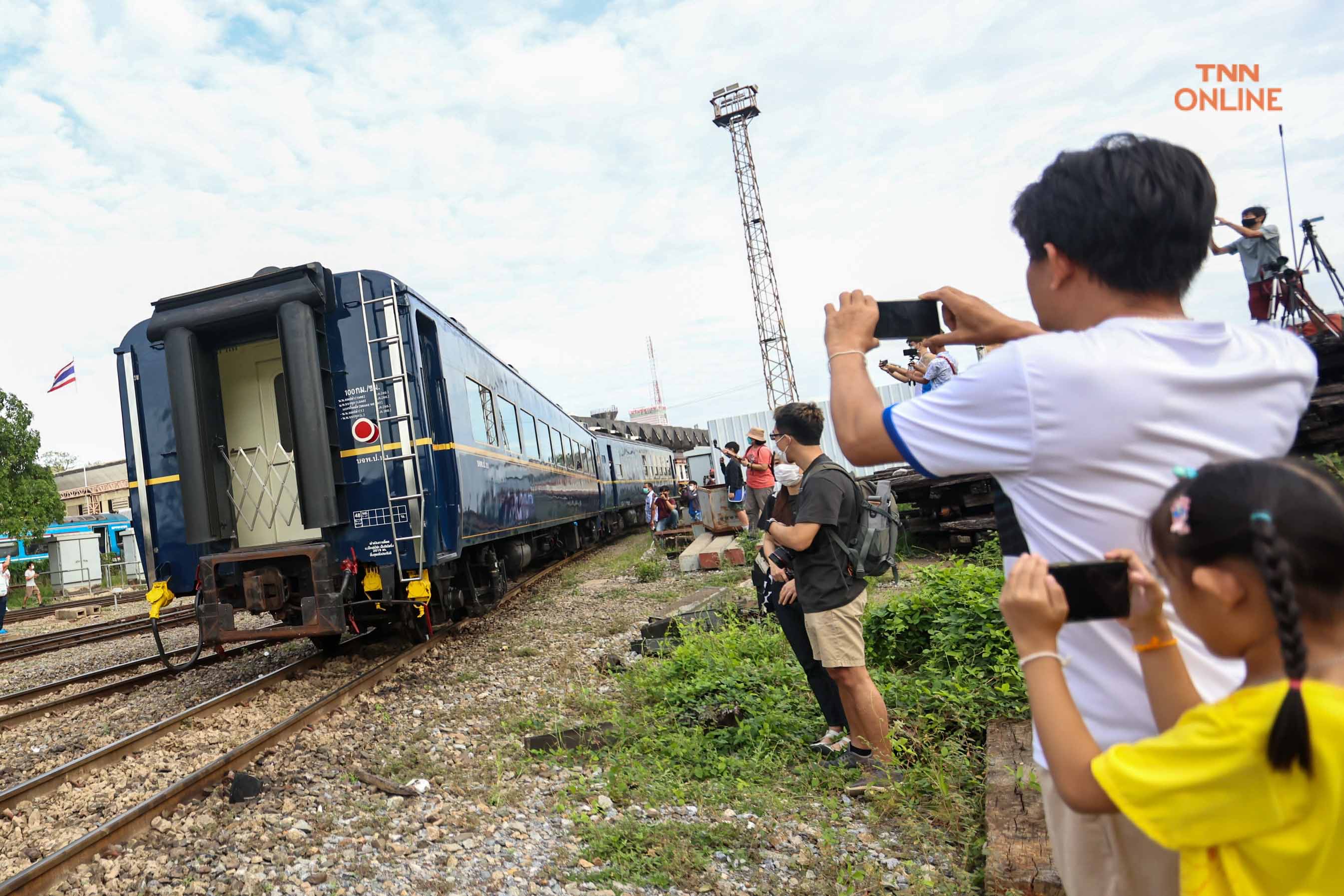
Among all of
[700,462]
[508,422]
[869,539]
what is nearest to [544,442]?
[508,422]

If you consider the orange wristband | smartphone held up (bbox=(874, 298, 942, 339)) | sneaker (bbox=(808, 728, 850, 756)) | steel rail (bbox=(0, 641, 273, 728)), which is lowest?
sneaker (bbox=(808, 728, 850, 756))

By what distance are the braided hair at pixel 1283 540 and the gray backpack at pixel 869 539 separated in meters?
2.87

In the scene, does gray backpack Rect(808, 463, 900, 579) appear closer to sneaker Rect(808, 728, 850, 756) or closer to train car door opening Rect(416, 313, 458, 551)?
sneaker Rect(808, 728, 850, 756)

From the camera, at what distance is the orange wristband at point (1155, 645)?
1243 millimetres

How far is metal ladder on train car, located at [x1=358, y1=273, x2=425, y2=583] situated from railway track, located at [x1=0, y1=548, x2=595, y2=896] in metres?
1.11

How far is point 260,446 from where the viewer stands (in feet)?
25.9

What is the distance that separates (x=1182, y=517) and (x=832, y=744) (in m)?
3.47

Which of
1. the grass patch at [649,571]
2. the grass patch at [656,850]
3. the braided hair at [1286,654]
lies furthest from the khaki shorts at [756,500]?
the braided hair at [1286,654]

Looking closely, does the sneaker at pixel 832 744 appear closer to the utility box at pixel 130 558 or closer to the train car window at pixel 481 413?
the train car window at pixel 481 413

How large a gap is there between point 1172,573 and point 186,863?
13.1 feet

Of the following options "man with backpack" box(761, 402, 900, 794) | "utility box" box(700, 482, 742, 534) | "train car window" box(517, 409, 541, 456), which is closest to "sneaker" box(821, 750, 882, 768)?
"man with backpack" box(761, 402, 900, 794)

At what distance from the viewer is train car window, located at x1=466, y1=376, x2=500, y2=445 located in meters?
8.74

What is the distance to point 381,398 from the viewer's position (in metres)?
7.00

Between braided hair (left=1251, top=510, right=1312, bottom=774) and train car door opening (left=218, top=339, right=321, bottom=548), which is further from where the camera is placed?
train car door opening (left=218, top=339, right=321, bottom=548)
